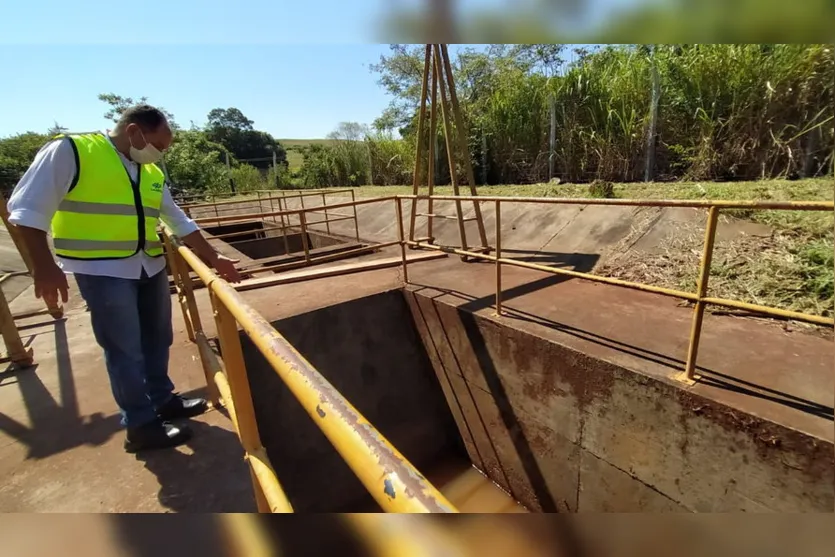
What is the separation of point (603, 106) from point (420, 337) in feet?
24.1

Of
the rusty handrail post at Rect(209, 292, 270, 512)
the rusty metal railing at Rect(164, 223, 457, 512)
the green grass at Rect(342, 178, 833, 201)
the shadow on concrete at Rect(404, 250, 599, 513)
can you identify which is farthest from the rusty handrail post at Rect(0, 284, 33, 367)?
the green grass at Rect(342, 178, 833, 201)

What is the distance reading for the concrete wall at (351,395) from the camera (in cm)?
391

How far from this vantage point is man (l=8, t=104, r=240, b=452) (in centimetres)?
201

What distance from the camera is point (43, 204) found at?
6.51ft

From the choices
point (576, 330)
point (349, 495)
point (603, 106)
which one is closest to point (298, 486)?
point (349, 495)

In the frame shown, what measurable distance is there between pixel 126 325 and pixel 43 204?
0.70m

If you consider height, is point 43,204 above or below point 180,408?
above

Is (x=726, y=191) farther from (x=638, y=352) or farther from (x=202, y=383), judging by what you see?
(x=202, y=383)

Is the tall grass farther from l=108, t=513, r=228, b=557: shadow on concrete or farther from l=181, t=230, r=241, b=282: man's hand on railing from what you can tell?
l=108, t=513, r=228, b=557: shadow on concrete

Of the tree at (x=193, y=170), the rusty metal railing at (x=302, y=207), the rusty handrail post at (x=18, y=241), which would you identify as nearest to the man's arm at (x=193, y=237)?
the rusty handrail post at (x=18, y=241)

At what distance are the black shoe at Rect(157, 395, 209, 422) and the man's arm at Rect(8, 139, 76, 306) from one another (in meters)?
0.99

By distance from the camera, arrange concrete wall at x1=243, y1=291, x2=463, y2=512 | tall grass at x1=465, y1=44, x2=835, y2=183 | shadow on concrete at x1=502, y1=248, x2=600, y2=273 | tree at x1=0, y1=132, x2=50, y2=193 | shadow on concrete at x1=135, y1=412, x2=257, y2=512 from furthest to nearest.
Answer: tree at x1=0, y1=132, x2=50, y2=193, tall grass at x1=465, y1=44, x2=835, y2=183, shadow on concrete at x1=502, y1=248, x2=600, y2=273, concrete wall at x1=243, y1=291, x2=463, y2=512, shadow on concrete at x1=135, y1=412, x2=257, y2=512

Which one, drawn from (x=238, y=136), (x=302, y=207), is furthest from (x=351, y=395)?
(x=238, y=136)

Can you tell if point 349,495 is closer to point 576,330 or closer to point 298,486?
point 298,486
